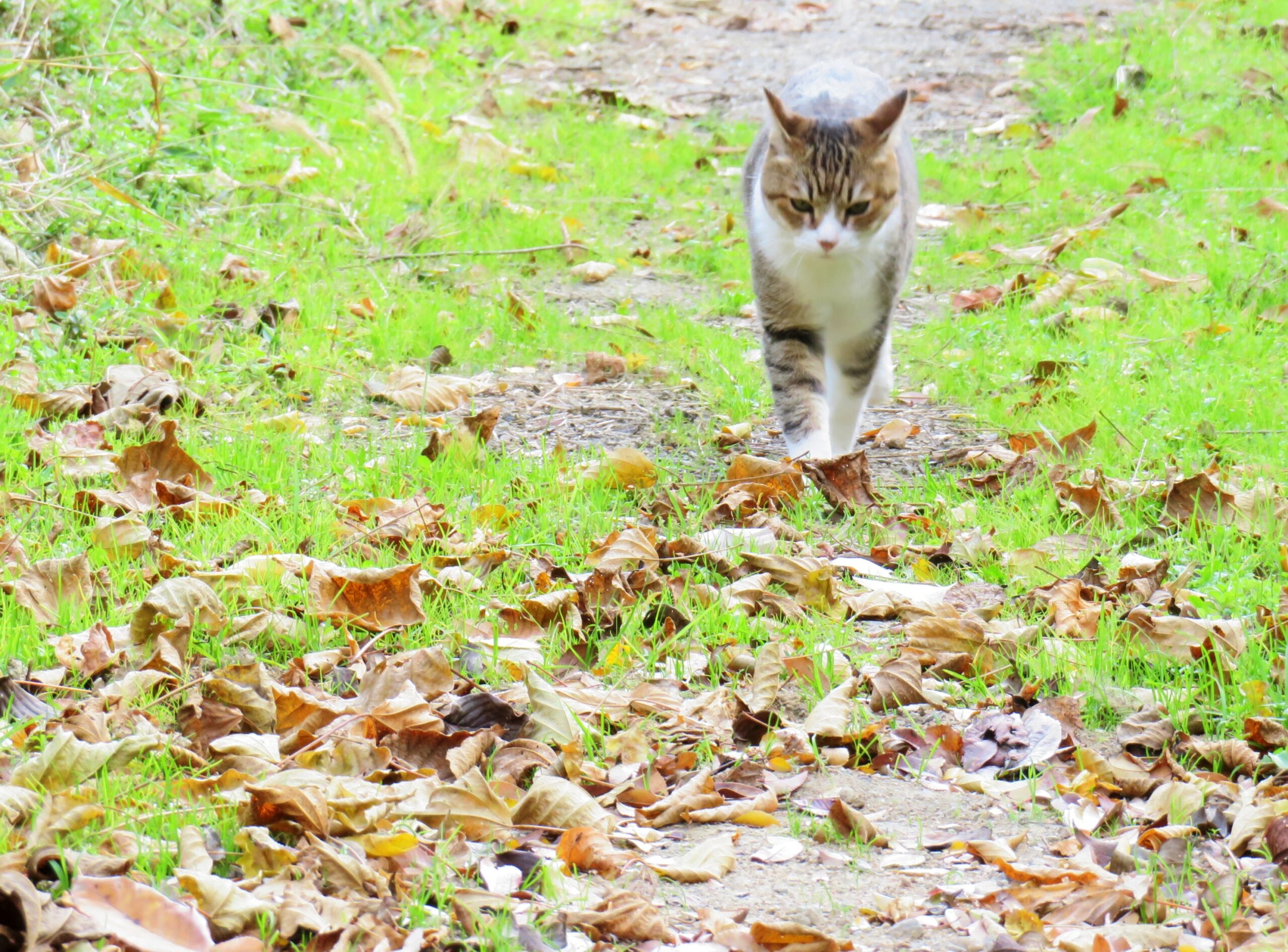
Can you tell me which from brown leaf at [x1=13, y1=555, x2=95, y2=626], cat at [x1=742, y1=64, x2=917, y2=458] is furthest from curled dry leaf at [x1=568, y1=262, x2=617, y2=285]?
brown leaf at [x1=13, y1=555, x2=95, y2=626]

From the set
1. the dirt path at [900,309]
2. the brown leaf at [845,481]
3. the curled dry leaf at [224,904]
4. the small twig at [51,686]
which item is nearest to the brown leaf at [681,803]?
the dirt path at [900,309]

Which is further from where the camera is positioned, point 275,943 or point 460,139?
point 460,139

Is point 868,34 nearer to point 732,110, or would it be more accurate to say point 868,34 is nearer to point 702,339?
point 732,110

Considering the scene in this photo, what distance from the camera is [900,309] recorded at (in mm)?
5293

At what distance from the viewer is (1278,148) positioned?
6254 millimetres

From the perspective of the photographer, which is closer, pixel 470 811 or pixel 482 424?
pixel 470 811

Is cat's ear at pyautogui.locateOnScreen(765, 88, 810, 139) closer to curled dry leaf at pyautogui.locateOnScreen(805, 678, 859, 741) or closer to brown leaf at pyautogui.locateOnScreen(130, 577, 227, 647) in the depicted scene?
curled dry leaf at pyautogui.locateOnScreen(805, 678, 859, 741)

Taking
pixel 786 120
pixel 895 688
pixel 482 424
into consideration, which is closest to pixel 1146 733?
pixel 895 688

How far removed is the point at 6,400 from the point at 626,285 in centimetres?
255

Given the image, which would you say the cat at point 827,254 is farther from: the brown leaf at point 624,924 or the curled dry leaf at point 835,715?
the brown leaf at point 624,924

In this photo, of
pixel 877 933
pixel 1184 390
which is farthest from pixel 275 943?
pixel 1184 390

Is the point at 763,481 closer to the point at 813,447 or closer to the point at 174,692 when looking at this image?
the point at 813,447

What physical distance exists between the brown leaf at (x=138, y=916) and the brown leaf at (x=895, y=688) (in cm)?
128

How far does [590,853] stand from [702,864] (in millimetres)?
167
